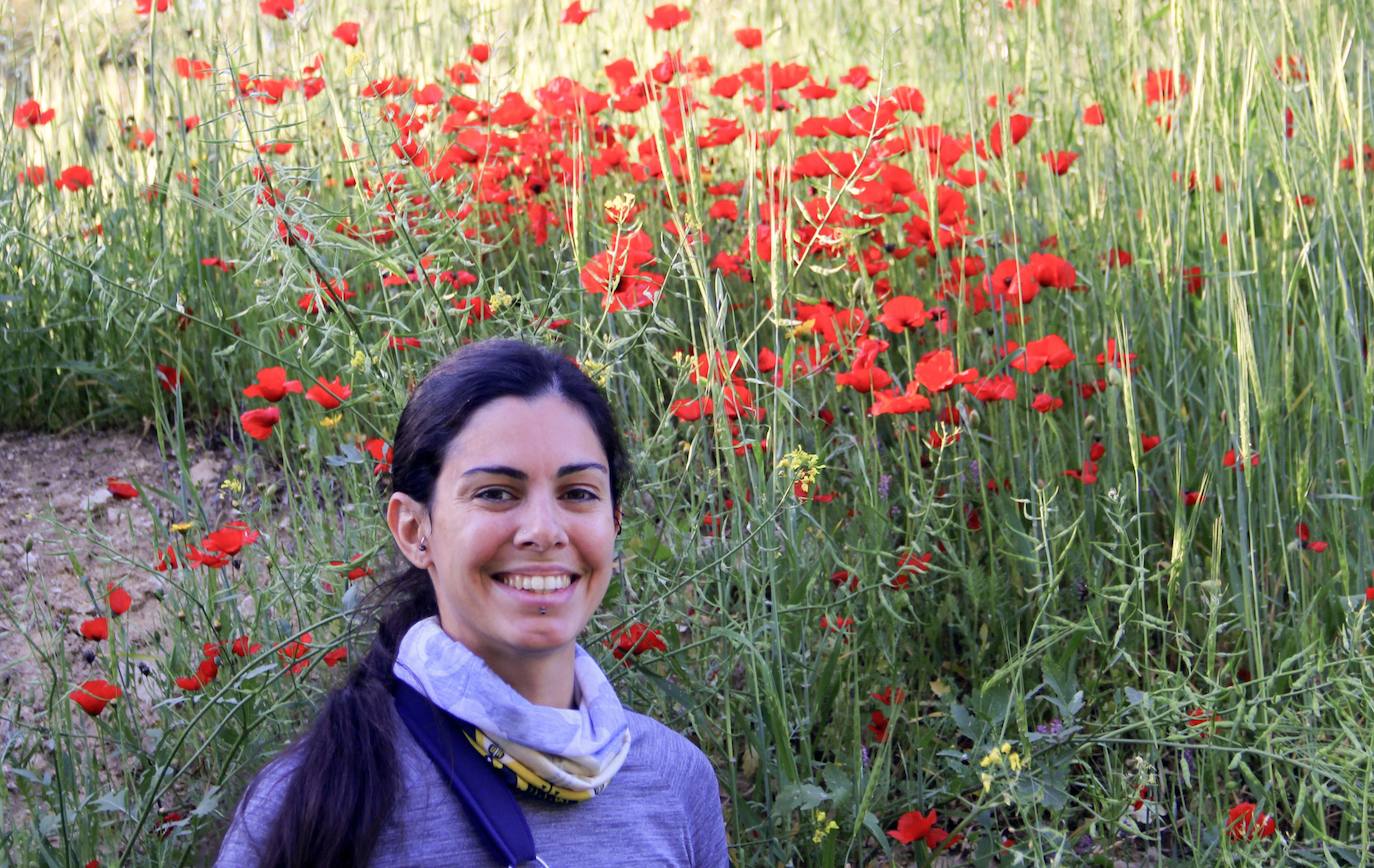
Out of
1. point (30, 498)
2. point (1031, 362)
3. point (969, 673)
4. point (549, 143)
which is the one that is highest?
point (549, 143)

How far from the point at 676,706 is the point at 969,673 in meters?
0.54

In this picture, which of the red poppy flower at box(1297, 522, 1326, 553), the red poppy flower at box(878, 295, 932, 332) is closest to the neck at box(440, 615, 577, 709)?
the red poppy flower at box(878, 295, 932, 332)

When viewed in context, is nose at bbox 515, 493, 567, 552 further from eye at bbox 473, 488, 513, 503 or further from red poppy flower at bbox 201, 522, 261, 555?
red poppy flower at bbox 201, 522, 261, 555

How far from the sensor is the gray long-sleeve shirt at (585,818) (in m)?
1.51

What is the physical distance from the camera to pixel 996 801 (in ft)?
6.52

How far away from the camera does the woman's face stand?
159cm

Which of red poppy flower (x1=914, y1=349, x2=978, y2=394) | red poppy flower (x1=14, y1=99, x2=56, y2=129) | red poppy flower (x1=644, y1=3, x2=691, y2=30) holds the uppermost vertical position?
red poppy flower (x1=644, y1=3, x2=691, y2=30)

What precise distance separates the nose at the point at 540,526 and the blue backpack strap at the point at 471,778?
185 mm

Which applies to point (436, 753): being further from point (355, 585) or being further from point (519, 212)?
point (519, 212)

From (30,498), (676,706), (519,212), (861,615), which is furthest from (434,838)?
(519,212)

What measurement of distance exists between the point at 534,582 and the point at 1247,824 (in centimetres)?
102

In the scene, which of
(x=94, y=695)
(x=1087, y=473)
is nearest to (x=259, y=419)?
(x=94, y=695)

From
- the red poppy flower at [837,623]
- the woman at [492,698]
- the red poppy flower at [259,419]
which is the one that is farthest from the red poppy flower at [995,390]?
the red poppy flower at [259,419]

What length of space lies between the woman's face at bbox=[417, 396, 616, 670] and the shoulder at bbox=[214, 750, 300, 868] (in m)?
0.23
